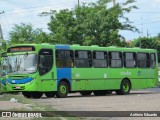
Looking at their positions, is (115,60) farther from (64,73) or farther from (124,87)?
(64,73)

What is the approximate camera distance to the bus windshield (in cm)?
2627

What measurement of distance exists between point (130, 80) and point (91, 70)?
3.89 metres

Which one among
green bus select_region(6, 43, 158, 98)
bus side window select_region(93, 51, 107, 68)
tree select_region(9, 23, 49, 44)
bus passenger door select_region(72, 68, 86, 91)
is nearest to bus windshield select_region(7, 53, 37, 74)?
green bus select_region(6, 43, 158, 98)

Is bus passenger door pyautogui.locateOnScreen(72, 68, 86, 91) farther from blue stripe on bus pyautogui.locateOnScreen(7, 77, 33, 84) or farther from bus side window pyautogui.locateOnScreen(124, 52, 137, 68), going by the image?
Result: bus side window pyautogui.locateOnScreen(124, 52, 137, 68)

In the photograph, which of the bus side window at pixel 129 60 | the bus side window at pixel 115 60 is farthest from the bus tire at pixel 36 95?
the bus side window at pixel 129 60

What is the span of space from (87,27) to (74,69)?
805 inches

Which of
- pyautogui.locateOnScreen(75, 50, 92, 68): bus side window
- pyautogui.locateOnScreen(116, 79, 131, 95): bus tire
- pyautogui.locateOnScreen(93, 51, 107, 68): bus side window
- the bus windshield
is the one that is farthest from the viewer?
pyautogui.locateOnScreen(116, 79, 131, 95): bus tire

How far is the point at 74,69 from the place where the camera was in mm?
28156

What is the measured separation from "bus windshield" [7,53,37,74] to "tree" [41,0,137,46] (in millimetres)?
19842

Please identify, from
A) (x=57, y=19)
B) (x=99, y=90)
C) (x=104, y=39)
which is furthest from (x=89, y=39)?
(x=99, y=90)

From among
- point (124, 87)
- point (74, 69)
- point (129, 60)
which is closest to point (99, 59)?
point (74, 69)

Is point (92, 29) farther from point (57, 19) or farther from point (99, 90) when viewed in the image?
point (99, 90)

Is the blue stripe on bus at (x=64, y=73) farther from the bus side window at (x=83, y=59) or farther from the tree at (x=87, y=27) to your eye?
the tree at (x=87, y=27)

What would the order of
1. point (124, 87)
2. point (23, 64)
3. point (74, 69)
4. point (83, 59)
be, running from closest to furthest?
point (23, 64) < point (74, 69) < point (83, 59) < point (124, 87)
